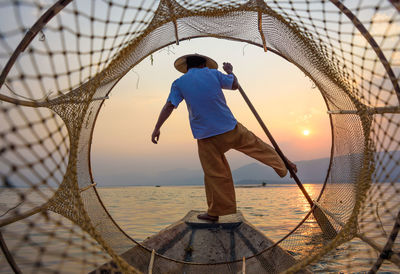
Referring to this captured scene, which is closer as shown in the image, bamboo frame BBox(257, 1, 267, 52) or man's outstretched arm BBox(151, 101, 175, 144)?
bamboo frame BBox(257, 1, 267, 52)

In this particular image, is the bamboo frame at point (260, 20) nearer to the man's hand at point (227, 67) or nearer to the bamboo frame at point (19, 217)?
the man's hand at point (227, 67)

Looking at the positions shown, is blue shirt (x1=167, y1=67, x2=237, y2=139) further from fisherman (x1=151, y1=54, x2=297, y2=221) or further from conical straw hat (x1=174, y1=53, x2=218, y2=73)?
conical straw hat (x1=174, y1=53, x2=218, y2=73)

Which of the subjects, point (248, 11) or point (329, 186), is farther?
point (329, 186)

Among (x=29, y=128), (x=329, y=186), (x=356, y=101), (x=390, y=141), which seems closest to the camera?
(x=29, y=128)

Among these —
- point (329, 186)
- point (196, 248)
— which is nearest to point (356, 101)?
point (329, 186)

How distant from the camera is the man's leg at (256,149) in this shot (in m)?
3.18

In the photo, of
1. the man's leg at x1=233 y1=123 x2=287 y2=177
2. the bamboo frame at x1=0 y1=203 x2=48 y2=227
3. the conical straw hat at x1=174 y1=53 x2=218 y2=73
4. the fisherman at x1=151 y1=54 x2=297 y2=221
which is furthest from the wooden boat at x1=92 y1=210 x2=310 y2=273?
the conical straw hat at x1=174 y1=53 x2=218 y2=73

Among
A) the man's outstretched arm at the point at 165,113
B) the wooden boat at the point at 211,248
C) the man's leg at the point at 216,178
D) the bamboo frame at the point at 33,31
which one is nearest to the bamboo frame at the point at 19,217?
the wooden boat at the point at 211,248

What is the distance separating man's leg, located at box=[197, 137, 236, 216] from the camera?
3205mm

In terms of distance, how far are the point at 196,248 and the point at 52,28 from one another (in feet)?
7.49

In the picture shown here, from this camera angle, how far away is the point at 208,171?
323 centimetres

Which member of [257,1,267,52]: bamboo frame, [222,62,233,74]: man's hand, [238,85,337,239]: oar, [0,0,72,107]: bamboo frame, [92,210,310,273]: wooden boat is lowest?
[92,210,310,273]: wooden boat

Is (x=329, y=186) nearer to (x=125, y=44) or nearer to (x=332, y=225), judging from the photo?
(x=332, y=225)

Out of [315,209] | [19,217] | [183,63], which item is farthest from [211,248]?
[183,63]
